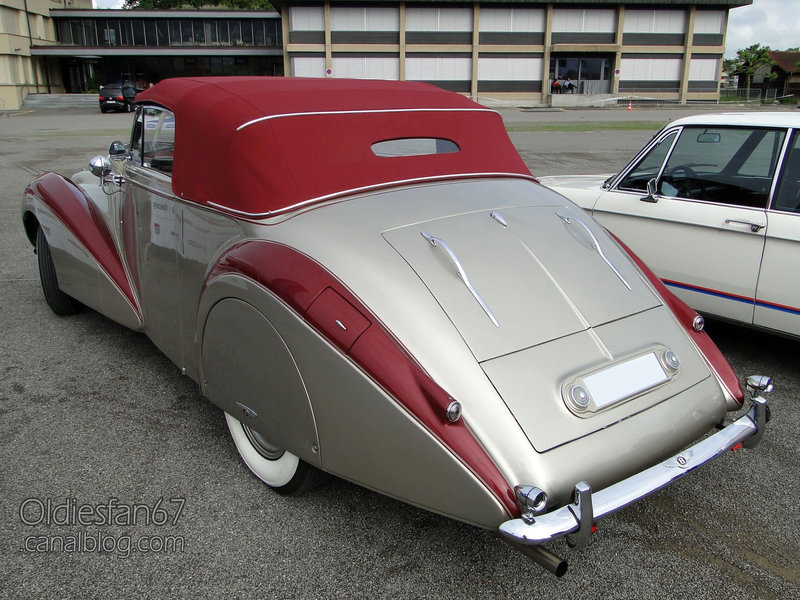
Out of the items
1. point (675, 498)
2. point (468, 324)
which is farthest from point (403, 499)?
point (675, 498)

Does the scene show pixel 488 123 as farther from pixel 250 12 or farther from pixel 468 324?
pixel 250 12

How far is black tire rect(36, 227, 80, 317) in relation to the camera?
4.78 meters

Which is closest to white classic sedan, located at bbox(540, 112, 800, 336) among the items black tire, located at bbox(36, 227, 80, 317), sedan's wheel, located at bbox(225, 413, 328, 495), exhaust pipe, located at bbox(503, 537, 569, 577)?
exhaust pipe, located at bbox(503, 537, 569, 577)

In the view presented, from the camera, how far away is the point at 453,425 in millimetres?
2104

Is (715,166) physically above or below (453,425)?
above

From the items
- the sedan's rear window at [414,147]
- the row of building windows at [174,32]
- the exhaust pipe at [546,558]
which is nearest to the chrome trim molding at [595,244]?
the sedan's rear window at [414,147]

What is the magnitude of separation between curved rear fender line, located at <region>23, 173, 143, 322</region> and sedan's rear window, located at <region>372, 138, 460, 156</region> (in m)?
1.67

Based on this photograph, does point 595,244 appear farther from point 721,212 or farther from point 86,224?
point 86,224

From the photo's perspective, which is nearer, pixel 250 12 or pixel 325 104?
pixel 325 104

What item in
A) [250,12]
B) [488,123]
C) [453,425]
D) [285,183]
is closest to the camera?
[453,425]

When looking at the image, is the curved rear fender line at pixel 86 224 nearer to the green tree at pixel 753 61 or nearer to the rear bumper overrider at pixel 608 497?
the rear bumper overrider at pixel 608 497

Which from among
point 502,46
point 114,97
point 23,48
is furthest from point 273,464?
point 23,48

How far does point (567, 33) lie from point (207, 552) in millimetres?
49933

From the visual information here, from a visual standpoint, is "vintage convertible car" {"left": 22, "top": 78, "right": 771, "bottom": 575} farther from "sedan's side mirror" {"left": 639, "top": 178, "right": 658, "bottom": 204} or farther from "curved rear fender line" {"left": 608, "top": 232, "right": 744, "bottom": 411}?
"sedan's side mirror" {"left": 639, "top": 178, "right": 658, "bottom": 204}
